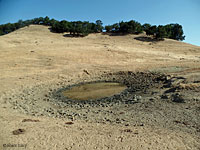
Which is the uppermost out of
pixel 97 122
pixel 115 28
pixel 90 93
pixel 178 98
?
pixel 115 28

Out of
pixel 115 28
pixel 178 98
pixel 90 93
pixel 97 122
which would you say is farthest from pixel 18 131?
pixel 115 28

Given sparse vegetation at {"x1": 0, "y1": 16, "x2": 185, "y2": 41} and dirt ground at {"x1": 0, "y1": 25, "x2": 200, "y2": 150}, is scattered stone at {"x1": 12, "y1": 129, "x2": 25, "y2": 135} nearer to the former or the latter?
dirt ground at {"x1": 0, "y1": 25, "x2": 200, "y2": 150}

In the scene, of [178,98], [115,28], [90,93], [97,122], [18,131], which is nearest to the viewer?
[18,131]

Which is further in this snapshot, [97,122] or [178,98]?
[178,98]

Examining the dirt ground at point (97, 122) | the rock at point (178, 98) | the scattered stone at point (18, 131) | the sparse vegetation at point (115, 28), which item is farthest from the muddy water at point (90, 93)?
the sparse vegetation at point (115, 28)

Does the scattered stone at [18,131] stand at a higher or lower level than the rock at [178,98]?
lower

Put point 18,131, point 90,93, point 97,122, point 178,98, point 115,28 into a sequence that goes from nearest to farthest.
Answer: point 18,131 < point 97,122 < point 178,98 < point 90,93 < point 115,28

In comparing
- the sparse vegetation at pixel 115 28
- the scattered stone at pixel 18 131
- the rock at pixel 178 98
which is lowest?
the scattered stone at pixel 18 131

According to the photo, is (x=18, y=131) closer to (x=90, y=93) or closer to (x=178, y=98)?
(x=90, y=93)

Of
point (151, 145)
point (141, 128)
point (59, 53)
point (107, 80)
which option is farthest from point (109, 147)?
point (59, 53)

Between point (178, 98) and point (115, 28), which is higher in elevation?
point (115, 28)

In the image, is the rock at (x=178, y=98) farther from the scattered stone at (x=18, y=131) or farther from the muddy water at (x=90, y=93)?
the scattered stone at (x=18, y=131)

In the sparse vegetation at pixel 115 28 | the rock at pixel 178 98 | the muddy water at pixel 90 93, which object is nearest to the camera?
the rock at pixel 178 98

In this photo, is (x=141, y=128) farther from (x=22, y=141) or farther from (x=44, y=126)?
(x=22, y=141)
